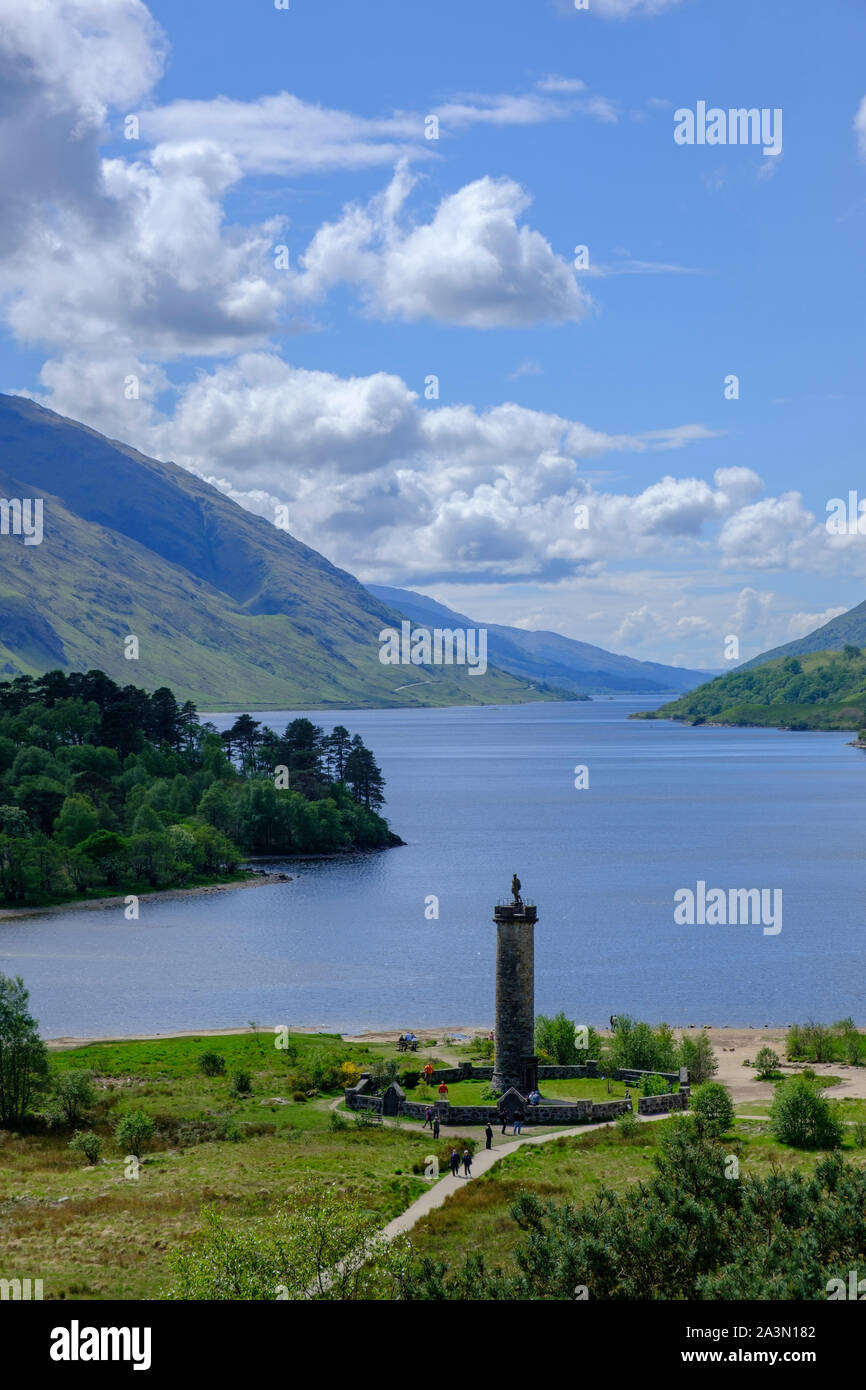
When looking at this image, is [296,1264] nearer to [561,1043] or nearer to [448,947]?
[561,1043]

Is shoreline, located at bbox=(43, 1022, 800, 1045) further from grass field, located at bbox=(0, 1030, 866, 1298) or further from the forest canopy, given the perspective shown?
the forest canopy

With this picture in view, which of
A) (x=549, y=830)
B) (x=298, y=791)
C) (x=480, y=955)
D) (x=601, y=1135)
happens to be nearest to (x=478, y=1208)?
(x=601, y=1135)

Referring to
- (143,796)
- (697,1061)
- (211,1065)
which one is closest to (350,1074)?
(211,1065)
